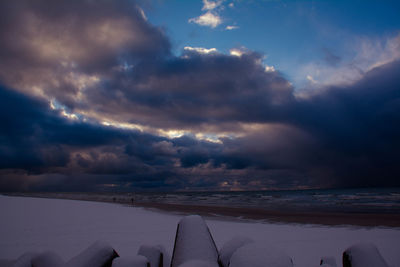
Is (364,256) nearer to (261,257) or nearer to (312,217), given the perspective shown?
(261,257)

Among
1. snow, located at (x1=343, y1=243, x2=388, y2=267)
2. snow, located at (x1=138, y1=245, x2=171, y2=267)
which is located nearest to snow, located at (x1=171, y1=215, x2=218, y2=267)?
snow, located at (x1=138, y1=245, x2=171, y2=267)

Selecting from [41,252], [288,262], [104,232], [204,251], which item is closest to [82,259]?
[41,252]

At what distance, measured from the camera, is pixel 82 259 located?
254 centimetres

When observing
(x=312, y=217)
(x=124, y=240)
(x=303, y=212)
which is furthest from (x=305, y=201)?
(x=124, y=240)

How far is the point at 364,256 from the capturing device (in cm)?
262

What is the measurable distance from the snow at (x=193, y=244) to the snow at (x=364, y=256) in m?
1.34

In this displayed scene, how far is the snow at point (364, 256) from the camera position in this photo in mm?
2552

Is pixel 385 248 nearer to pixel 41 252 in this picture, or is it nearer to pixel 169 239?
pixel 169 239

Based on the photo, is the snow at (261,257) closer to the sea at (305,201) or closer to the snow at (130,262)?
the snow at (130,262)

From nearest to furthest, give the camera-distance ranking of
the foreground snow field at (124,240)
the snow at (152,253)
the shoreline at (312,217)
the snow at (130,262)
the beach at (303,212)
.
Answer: the snow at (130,262) → the snow at (152,253) → the foreground snow field at (124,240) → the shoreline at (312,217) → the beach at (303,212)

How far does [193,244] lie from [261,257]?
1.29 metres

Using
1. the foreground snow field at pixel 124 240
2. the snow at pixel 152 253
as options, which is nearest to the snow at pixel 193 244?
the snow at pixel 152 253

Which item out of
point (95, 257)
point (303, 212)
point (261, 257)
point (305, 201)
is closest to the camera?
point (261, 257)

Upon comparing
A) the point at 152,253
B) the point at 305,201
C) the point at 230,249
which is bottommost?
the point at 305,201
